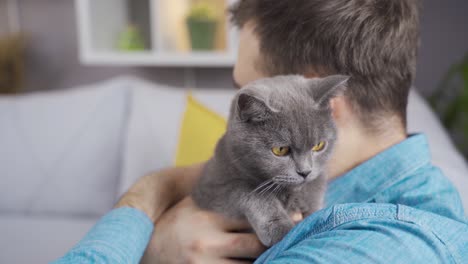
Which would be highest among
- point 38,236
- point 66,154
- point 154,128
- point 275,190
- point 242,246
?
point 275,190

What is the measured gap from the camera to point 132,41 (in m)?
2.57

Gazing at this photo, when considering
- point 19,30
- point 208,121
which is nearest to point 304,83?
point 208,121

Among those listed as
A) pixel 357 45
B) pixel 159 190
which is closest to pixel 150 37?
pixel 159 190

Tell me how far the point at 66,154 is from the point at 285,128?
1568 millimetres

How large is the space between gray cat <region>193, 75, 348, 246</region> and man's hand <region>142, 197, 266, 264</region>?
45 millimetres

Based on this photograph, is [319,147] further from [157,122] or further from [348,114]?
[157,122]

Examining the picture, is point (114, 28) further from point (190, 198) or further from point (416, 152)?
point (416, 152)

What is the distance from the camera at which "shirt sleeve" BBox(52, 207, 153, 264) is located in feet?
2.74

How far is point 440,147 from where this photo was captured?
148cm

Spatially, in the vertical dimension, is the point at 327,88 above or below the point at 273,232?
above

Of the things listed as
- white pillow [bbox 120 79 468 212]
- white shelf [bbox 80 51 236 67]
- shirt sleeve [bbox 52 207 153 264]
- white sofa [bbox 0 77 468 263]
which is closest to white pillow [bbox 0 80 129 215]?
white sofa [bbox 0 77 468 263]

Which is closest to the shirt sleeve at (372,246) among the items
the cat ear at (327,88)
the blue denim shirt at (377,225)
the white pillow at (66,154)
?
the blue denim shirt at (377,225)

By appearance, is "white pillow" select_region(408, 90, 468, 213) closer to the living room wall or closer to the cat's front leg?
the cat's front leg

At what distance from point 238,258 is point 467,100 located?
157 centimetres
